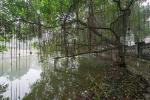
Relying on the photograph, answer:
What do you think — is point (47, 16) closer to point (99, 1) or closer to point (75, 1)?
point (75, 1)

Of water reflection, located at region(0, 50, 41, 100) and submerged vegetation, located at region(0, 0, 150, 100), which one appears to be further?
water reflection, located at region(0, 50, 41, 100)

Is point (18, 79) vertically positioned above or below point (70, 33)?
below

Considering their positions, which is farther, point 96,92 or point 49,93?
point 49,93

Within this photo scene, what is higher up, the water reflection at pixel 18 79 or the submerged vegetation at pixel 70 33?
the submerged vegetation at pixel 70 33

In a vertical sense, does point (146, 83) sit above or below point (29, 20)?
below

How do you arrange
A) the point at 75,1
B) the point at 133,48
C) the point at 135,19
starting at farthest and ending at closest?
the point at 135,19 → the point at 133,48 → the point at 75,1

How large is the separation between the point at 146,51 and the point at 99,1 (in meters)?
4.31

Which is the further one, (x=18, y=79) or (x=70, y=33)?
(x=18, y=79)

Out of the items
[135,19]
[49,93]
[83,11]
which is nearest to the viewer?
[49,93]

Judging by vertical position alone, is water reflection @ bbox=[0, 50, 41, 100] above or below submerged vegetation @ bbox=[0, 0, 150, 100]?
below

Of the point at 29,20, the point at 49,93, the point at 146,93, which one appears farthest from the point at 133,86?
the point at 29,20

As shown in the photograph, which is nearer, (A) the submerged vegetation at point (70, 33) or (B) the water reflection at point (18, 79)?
(A) the submerged vegetation at point (70, 33)

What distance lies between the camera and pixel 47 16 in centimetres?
1472

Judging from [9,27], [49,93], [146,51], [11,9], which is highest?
[11,9]
